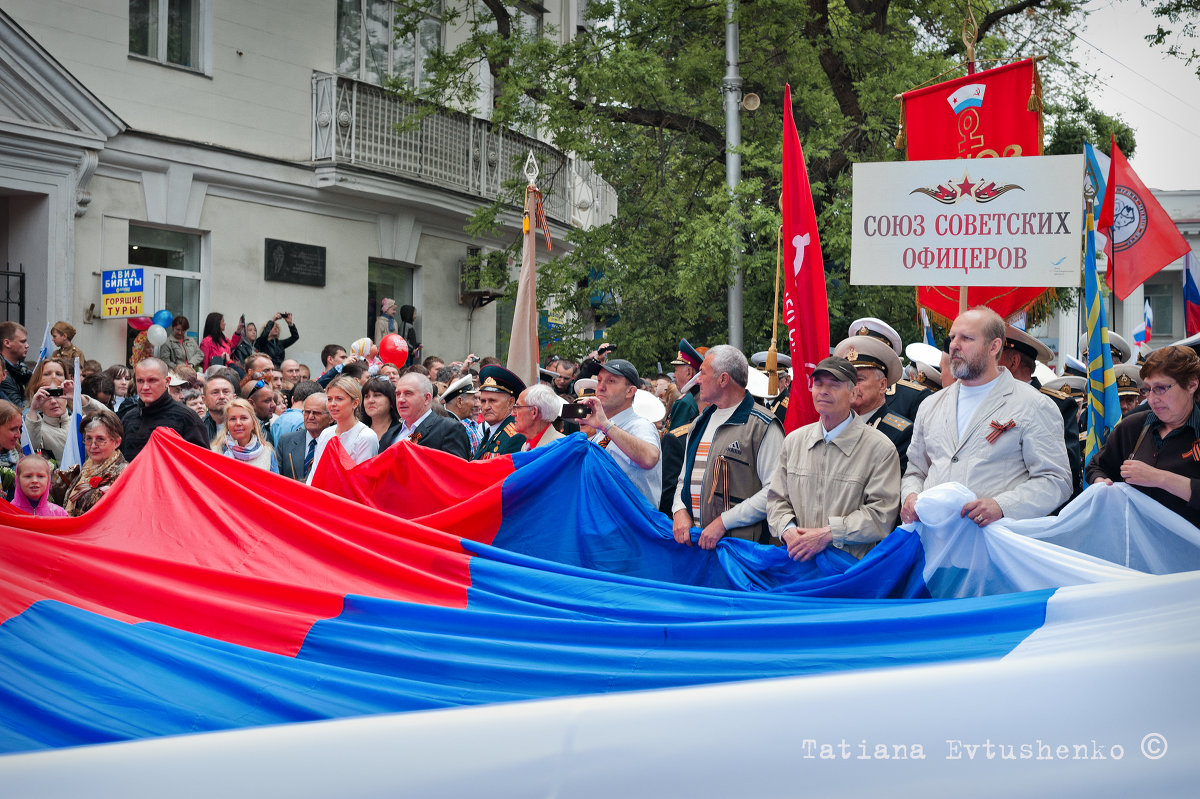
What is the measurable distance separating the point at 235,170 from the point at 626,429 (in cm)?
1109

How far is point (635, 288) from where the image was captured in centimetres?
1526

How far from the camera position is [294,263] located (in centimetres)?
1692

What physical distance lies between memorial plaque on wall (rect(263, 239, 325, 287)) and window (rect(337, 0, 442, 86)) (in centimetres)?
283

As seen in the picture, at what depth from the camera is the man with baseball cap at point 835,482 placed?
16.4ft

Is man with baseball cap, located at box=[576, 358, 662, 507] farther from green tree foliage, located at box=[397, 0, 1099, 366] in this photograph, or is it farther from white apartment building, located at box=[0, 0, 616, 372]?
white apartment building, located at box=[0, 0, 616, 372]

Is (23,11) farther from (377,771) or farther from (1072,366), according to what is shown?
(377,771)

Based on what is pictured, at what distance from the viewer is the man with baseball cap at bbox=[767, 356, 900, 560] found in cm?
499

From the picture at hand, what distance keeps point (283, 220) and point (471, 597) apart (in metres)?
13.1

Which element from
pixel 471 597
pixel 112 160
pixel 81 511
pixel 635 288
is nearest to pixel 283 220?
pixel 112 160

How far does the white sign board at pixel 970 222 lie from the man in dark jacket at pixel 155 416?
4.58 metres

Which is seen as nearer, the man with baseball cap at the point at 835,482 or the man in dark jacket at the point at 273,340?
the man with baseball cap at the point at 835,482

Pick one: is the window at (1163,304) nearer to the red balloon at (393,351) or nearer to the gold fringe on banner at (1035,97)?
the red balloon at (393,351)

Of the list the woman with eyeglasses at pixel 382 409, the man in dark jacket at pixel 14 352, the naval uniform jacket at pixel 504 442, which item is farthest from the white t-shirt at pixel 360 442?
the man in dark jacket at pixel 14 352

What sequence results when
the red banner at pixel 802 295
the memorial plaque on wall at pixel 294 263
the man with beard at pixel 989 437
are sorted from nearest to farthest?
the man with beard at pixel 989 437, the red banner at pixel 802 295, the memorial plaque on wall at pixel 294 263
